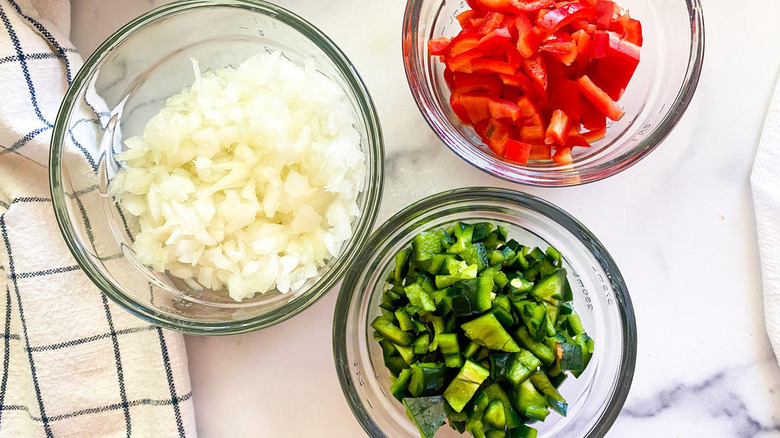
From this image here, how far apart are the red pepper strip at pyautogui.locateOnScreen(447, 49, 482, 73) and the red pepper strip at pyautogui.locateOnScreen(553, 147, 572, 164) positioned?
0.27 m

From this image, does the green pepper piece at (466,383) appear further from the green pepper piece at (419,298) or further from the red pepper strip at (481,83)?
the red pepper strip at (481,83)

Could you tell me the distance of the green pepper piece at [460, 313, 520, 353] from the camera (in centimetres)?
126

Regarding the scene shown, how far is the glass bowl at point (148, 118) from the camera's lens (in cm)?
142

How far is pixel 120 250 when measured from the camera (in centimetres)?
151

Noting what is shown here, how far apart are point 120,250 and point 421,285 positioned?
0.73m

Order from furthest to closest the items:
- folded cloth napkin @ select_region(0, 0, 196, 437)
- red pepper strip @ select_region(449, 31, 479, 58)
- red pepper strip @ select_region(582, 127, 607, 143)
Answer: folded cloth napkin @ select_region(0, 0, 196, 437) → red pepper strip @ select_region(582, 127, 607, 143) → red pepper strip @ select_region(449, 31, 479, 58)

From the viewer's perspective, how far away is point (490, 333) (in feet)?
4.16

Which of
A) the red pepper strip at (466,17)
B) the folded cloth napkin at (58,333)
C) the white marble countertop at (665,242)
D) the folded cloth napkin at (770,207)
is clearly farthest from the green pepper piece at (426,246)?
the folded cloth napkin at (770,207)

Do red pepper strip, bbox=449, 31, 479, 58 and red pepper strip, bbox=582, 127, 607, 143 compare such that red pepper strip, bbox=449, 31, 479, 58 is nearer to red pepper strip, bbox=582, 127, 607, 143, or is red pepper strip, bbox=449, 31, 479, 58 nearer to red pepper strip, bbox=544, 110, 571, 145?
red pepper strip, bbox=544, 110, 571, 145

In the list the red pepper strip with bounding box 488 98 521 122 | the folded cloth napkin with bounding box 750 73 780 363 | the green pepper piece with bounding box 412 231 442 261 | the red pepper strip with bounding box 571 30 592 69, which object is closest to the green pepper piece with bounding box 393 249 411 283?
the green pepper piece with bounding box 412 231 442 261

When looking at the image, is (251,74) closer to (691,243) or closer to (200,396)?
(200,396)

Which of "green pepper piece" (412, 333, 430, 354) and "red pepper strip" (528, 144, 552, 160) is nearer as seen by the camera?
"green pepper piece" (412, 333, 430, 354)

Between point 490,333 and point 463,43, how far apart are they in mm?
614

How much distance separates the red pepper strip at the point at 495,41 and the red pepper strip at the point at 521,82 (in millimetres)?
62
